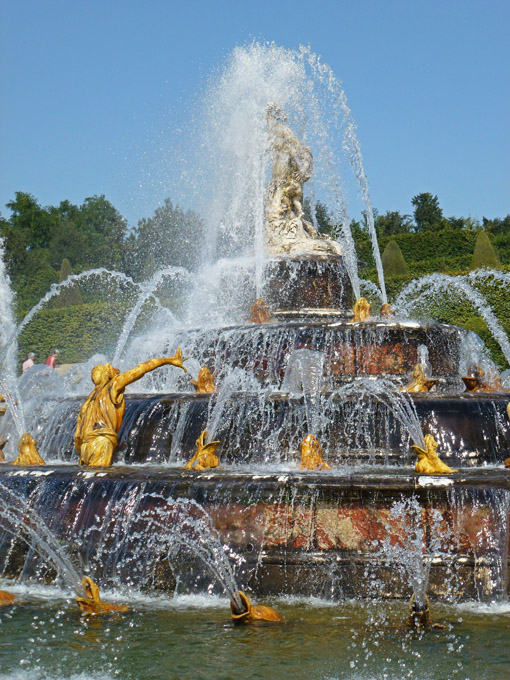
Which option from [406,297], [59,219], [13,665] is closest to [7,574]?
[13,665]

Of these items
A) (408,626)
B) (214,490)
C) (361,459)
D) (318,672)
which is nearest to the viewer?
(318,672)

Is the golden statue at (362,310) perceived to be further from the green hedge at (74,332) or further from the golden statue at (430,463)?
the green hedge at (74,332)

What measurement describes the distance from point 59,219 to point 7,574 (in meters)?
56.3

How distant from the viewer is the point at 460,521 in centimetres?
557

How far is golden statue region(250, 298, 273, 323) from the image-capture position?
1288 centimetres

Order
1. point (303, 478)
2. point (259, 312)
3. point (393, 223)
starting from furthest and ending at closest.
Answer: point (393, 223), point (259, 312), point (303, 478)

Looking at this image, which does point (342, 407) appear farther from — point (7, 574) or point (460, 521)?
point (7, 574)

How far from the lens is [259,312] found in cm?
1289

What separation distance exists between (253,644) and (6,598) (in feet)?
6.10

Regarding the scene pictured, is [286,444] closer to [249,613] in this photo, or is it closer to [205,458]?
[205,458]

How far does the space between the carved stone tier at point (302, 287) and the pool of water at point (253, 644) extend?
8595 mm

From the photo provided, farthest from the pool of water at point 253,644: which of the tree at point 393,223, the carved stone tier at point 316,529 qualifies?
the tree at point 393,223

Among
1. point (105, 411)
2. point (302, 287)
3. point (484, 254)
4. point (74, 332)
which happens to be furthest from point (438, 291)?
point (105, 411)

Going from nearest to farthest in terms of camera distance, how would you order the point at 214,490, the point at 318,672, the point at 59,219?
Answer: the point at 318,672 < the point at 214,490 < the point at 59,219
